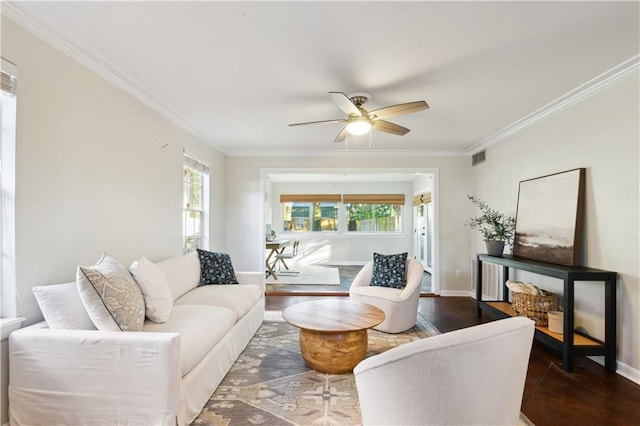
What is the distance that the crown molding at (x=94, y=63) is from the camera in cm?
175

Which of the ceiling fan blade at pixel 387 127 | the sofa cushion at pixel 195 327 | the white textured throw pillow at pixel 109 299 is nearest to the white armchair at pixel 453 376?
the sofa cushion at pixel 195 327

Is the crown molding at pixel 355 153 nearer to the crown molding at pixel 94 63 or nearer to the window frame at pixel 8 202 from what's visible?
the crown molding at pixel 94 63

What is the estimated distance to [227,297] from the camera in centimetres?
291

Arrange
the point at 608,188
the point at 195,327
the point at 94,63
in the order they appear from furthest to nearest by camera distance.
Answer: the point at 608,188, the point at 94,63, the point at 195,327

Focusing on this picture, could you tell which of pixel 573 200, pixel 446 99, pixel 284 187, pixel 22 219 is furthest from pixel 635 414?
pixel 284 187

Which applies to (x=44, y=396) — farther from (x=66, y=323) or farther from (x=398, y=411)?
(x=398, y=411)

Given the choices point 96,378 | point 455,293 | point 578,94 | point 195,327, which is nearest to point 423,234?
point 455,293

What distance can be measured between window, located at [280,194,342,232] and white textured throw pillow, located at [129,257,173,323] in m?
6.49

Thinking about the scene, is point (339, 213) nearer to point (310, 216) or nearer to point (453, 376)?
point (310, 216)

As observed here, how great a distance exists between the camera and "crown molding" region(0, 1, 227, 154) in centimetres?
175

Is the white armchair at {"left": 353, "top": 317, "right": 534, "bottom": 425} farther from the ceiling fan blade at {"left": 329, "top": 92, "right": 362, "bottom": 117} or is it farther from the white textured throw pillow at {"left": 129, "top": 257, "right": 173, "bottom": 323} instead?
the ceiling fan blade at {"left": 329, "top": 92, "right": 362, "bottom": 117}

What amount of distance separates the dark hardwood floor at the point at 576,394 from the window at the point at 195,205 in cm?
379

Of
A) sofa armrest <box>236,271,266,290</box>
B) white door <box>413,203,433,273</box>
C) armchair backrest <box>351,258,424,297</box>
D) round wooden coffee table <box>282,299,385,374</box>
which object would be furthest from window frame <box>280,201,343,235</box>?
round wooden coffee table <box>282,299,385,374</box>

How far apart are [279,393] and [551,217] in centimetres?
302
